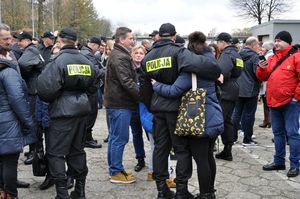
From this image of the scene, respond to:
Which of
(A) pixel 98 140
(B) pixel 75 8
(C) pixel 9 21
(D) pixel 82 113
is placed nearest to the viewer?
(D) pixel 82 113

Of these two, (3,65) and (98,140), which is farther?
(98,140)

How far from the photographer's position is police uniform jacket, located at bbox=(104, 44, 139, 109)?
4824mm

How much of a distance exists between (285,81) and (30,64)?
12.2 ft

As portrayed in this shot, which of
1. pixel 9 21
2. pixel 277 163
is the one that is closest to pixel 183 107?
pixel 277 163

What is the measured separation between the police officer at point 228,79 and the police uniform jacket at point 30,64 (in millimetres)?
2818

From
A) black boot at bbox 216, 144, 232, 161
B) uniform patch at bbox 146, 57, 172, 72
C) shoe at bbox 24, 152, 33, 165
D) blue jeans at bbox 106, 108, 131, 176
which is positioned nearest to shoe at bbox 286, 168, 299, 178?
black boot at bbox 216, 144, 232, 161

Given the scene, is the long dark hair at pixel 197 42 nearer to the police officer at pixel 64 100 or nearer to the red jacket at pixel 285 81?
the police officer at pixel 64 100

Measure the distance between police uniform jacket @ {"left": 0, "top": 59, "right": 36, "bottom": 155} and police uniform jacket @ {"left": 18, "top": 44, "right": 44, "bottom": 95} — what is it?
4.34 feet

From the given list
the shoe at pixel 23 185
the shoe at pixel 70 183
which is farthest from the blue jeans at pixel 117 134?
the shoe at pixel 23 185

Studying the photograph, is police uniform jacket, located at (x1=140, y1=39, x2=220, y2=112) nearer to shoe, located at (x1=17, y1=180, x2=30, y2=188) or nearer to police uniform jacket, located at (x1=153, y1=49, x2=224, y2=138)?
police uniform jacket, located at (x1=153, y1=49, x2=224, y2=138)

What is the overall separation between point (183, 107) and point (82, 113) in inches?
45.7

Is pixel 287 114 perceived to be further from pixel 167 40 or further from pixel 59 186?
pixel 59 186

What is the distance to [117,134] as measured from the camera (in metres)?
4.98

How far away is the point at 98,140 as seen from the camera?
24.9ft
